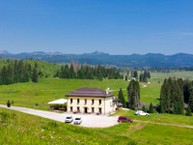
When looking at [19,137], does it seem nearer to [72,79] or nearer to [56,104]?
[56,104]

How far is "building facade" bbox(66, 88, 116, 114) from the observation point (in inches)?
3135

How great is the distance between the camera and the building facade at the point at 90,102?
261 ft

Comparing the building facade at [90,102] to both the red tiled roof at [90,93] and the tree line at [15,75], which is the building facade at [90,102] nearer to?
the red tiled roof at [90,93]

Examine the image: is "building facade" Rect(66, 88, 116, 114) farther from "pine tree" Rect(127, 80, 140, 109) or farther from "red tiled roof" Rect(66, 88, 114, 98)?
"pine tree" Rect(127, 80, 140, 109)

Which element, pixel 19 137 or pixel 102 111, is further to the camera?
pixel 102 111

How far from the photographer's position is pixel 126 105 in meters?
114

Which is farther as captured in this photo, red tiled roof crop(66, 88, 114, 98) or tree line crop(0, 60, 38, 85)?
tree line crop(0, 60, 38, 85)

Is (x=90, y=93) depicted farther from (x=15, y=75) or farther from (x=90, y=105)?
(x=15, y=75)

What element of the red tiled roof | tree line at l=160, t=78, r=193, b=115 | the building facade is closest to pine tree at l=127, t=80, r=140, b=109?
tree line at l=160, t=78, r=193, b=115

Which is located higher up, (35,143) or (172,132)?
(35,143)

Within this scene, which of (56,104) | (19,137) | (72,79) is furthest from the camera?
(72,79)

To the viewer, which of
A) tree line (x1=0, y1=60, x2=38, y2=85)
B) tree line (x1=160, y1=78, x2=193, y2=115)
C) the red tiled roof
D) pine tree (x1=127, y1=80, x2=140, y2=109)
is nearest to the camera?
the red tiled roof

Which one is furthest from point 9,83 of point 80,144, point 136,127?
point 80,144

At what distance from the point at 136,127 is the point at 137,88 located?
2146 inches
